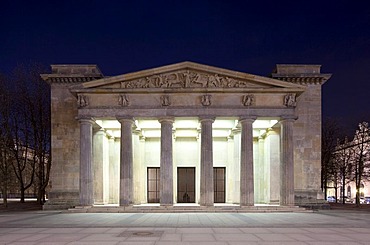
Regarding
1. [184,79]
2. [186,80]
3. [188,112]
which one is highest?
[184,79]

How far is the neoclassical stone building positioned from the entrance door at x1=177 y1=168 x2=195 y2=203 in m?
0.12

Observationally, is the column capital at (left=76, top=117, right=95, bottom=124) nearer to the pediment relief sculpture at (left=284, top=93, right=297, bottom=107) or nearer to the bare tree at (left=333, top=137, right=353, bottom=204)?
the pediment relief sculpture at (left=284, top=93, right=297, bottom=107)

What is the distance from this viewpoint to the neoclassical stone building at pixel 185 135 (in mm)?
39750

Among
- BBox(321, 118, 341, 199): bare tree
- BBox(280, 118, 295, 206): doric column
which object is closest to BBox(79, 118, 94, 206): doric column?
BBox(280, 118, 295, 206): doric column

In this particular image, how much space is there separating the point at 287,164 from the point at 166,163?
1200cm

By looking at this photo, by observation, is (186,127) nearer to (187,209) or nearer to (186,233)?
(187,209)

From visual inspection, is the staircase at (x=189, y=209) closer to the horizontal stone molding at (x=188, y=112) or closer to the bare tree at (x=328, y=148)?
the horizontal stone molding at (x=188, y=112)

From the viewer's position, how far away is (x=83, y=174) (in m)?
40.1

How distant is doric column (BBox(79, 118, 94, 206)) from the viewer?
131ft

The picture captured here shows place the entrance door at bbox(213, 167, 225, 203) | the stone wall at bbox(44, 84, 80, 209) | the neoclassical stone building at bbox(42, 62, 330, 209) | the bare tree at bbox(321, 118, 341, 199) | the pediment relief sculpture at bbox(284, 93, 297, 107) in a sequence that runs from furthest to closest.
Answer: the bare tree at bbox(321, 118, 341, 199) < the entrance door at bbox(213, 167, 225, 203) < the stone wall at bbox(44, 84, 80, 209) < the neoclassical stone building at bbox(42, 62, 330, 209) < the pediment relief sculpture at bbox(284, 93, 297, 107)

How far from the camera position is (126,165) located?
39938 mm

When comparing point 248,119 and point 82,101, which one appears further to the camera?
point 82,101

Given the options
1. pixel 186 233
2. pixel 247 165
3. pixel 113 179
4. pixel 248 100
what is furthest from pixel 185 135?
pixel 186 233

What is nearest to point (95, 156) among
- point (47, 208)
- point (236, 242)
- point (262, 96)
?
point (47, 208)
